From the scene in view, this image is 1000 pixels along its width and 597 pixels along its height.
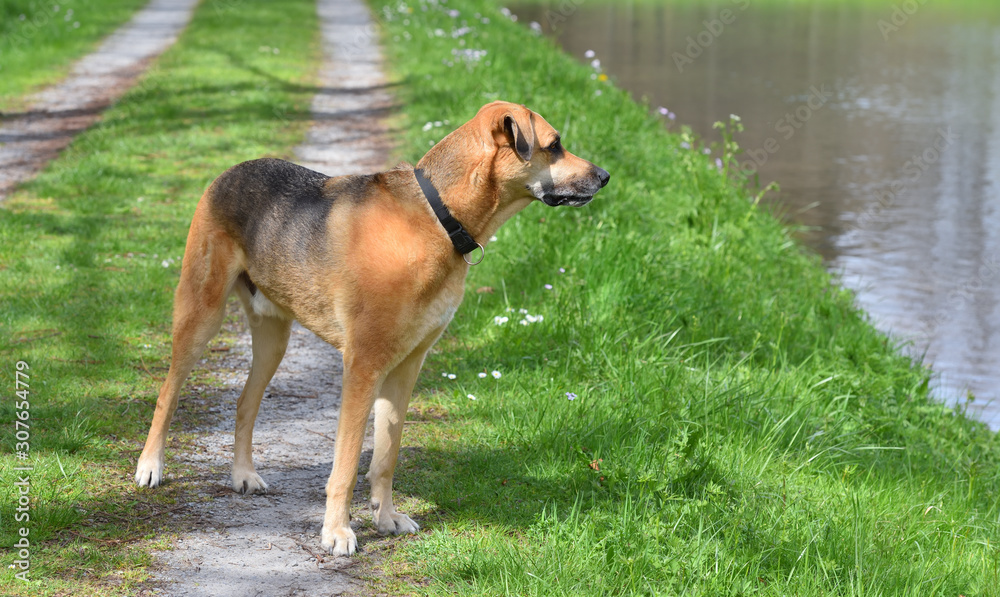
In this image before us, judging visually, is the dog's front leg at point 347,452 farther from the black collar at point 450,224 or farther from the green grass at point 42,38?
the green grass at point 42,38

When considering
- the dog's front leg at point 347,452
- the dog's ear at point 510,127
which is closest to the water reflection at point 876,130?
the dog's ear at point 510,127

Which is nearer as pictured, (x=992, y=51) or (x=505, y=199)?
(x=505, y=199)

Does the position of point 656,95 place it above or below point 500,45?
below

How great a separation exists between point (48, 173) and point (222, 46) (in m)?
7.09

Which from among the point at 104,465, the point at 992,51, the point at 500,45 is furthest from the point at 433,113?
the point at 992,51

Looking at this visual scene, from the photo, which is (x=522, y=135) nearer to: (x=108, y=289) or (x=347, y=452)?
(x=347, y=452)

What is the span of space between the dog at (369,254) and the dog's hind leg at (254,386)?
143 millimetres

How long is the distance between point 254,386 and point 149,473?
585 mm

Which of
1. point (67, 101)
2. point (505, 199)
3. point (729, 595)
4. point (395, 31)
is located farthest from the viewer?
point (395, 31)

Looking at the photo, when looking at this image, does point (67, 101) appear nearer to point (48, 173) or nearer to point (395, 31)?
point (48, 173)

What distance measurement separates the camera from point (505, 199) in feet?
12.6

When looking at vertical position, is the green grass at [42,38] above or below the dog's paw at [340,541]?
above

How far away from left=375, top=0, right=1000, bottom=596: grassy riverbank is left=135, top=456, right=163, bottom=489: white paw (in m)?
1.15

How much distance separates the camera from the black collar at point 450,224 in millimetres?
3779
